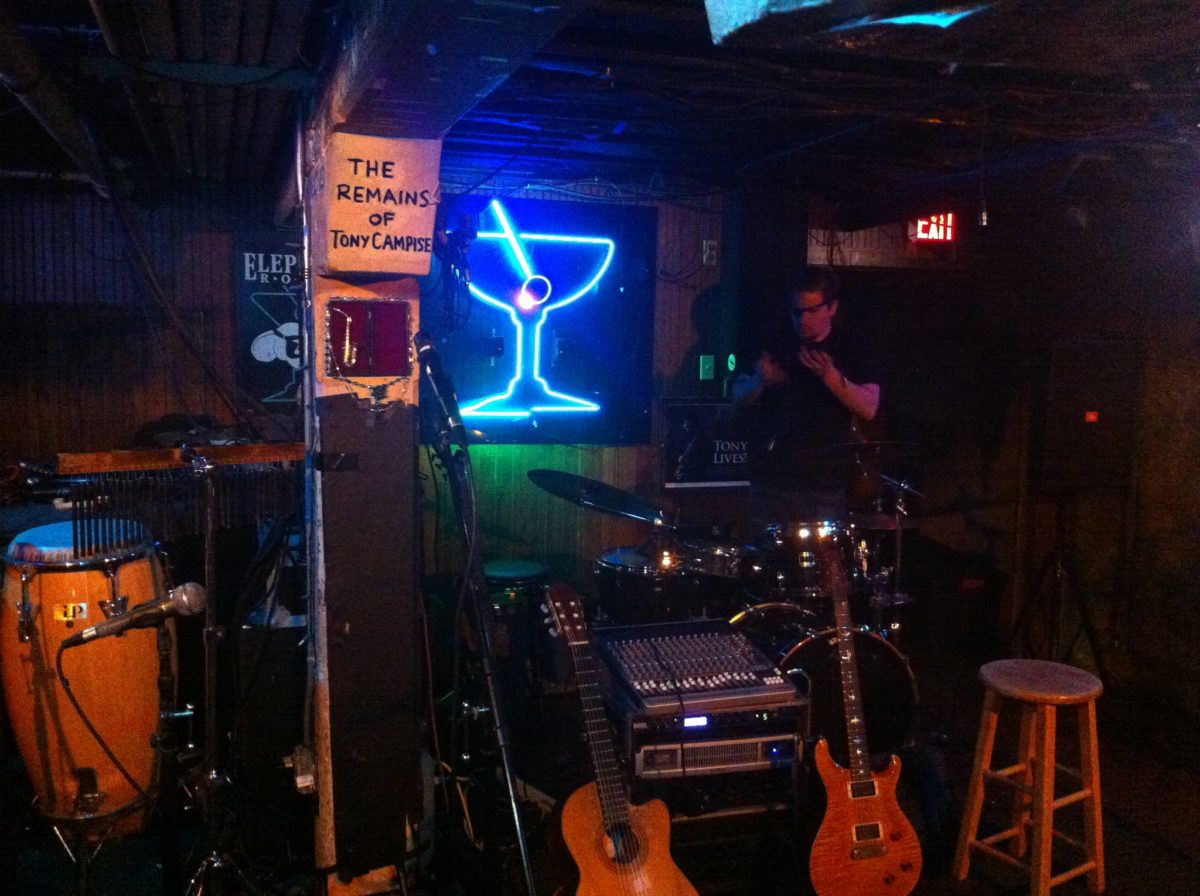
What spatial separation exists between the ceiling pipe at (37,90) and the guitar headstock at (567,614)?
251cm

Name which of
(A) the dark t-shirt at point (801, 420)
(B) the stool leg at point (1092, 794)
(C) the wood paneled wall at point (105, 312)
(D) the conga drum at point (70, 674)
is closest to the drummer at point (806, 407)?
(A) the dark t-shirt at point (801, 420)

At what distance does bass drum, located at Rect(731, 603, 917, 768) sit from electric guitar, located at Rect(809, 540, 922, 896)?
54cm

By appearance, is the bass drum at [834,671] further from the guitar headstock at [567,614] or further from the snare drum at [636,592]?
the guitar headstock at [567,614]

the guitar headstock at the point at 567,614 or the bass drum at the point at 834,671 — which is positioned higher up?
the guitar headstock at the point at 567,614

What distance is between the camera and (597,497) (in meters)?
4.50

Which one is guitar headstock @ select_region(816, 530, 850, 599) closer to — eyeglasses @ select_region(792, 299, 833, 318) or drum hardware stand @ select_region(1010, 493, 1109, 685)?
eyeglasses @ select_region(792, 299, 833, 318)

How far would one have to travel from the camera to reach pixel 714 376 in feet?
20.7

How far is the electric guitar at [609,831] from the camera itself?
128 inches

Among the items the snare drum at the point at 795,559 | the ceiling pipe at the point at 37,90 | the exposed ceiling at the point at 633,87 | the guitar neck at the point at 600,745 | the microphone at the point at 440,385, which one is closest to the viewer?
the exposed ceiling at the point at 633,87

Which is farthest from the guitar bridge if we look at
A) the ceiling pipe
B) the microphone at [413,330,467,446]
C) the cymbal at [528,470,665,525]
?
the ceiling pipe

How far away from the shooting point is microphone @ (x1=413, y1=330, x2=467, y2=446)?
321 cm

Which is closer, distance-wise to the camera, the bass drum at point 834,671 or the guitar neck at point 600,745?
the guitar neck at point 600,745

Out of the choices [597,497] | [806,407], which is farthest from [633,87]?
A: [806,407]

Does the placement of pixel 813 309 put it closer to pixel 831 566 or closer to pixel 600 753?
pixel 831 566
